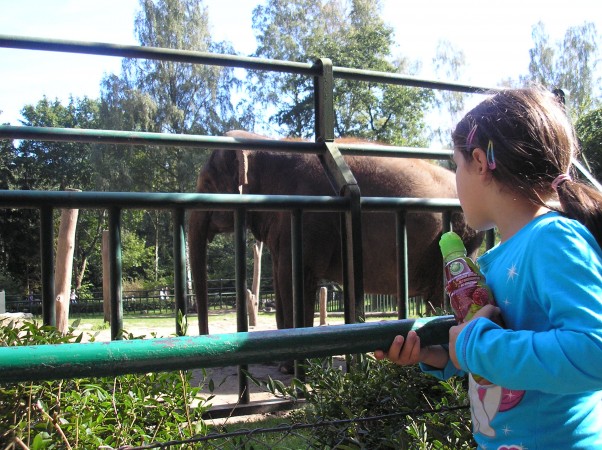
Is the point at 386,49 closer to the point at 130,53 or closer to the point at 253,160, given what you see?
the point at 253,160

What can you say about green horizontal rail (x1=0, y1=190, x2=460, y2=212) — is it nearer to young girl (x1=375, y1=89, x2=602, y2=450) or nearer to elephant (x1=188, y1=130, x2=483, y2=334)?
young girl (x1=375, y1=89, x2=602, y2=450)

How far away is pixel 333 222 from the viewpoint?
246 inches

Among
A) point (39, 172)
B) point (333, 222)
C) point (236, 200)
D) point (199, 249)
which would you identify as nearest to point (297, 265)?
point (236, 200)

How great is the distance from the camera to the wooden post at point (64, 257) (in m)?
6.65

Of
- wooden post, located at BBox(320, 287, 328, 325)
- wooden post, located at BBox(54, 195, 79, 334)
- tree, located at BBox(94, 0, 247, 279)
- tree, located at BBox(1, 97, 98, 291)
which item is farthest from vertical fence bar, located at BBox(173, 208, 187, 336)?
tree, located at BBox(94, 0, 247, 279)

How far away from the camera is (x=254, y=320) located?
1312 centimetres

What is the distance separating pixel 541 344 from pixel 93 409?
1.03m

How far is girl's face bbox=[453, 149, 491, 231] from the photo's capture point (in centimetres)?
130

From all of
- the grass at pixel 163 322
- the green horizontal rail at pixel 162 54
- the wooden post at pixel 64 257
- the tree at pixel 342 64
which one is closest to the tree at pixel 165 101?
the tree at pixel 342 64

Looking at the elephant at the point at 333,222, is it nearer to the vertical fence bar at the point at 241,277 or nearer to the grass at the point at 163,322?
the vertical fence bar at the point at 241,277

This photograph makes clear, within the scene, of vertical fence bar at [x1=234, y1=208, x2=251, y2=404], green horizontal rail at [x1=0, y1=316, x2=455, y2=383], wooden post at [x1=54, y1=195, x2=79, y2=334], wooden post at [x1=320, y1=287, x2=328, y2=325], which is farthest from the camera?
wooden post at [x1=320, y1=287, x2=328, y2=325]

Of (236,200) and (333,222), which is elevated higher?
(236,200)

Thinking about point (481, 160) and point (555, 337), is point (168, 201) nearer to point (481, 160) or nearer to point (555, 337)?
point (481, 160)

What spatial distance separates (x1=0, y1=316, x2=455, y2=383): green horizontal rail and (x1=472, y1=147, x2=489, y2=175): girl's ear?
15.1 inches
